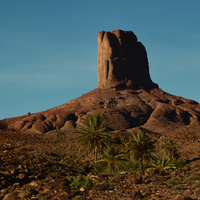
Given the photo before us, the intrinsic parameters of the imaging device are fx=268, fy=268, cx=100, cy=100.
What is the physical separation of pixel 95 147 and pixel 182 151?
84.7ft

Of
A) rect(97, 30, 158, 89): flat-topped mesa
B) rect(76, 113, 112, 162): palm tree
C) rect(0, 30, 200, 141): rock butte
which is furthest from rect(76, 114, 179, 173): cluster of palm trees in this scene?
rect(97, 30, 158, 89): flat-topped mesa

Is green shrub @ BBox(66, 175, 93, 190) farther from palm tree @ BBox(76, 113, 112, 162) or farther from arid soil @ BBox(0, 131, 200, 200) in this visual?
palm tree @ BBox(76, 113, 112, 162)

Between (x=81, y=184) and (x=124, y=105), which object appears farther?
(x=124, y=105)

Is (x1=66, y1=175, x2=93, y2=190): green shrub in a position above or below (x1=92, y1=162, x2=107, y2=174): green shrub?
above

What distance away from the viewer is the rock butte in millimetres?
79562

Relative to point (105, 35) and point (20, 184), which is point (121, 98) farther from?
point (20, 184)

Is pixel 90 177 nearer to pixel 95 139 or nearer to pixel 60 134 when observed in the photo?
pixel 95 139

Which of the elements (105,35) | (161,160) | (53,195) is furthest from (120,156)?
(105,35)

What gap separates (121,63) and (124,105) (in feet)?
79.5

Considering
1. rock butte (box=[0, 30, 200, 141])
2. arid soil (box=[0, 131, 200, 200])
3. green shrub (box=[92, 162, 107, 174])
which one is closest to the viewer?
arid soil (box=[0, 131, 200, 200])

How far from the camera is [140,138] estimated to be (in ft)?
112

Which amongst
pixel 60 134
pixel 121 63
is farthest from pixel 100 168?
pixel 121 63

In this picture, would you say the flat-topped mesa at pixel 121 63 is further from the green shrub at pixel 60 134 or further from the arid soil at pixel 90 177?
the arid soil at pixel 90 177

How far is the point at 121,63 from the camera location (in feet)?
363
